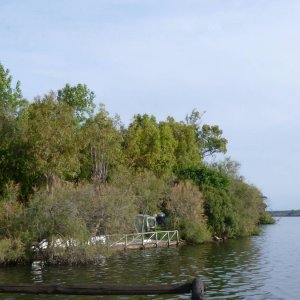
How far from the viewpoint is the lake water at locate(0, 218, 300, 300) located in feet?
78.1

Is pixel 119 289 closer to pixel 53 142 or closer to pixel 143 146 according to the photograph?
pixel 53 142

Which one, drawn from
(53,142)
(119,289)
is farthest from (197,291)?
(53,142)

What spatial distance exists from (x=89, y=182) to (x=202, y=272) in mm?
26729

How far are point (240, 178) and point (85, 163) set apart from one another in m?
30.7

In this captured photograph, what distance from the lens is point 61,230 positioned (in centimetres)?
3456

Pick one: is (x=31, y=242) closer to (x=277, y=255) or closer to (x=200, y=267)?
(x=200, y=267)

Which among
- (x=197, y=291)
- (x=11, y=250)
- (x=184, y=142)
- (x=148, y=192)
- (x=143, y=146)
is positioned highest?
(x=184, y=142)

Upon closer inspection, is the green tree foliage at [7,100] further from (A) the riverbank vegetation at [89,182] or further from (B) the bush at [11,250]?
(B) the bush at [11,250]

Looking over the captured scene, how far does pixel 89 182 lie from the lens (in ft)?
182

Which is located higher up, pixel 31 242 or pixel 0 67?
pixel 0 67

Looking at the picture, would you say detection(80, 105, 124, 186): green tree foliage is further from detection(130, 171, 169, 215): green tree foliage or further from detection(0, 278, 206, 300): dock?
detection(0, 278, 206, 300): dock

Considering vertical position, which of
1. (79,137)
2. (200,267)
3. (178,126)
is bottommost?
(200,267)

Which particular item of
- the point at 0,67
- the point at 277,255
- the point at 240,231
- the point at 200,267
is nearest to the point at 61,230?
the point at 200,267

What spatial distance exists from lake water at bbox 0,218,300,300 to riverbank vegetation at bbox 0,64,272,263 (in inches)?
99.7
